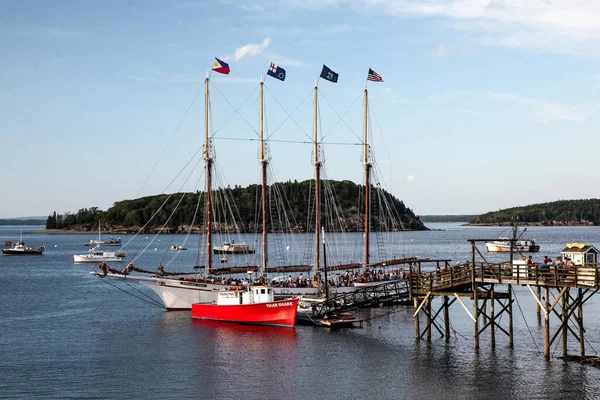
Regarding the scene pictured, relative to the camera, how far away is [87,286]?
105 m

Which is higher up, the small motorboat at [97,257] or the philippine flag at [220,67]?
the philippine flag at [220,67]

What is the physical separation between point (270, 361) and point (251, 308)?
550 inches

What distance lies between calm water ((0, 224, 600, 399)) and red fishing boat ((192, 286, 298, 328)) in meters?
1.08

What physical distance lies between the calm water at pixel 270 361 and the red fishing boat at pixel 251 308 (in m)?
1.08

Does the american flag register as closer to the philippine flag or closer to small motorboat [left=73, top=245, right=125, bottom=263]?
the philippine flag

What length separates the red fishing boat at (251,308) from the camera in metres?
60.4

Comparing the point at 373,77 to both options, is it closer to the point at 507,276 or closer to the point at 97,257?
the point at 507,276

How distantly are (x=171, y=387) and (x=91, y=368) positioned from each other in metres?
7.45

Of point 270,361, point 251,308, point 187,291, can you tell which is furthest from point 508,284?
point 187,291

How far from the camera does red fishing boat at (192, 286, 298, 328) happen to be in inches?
2379

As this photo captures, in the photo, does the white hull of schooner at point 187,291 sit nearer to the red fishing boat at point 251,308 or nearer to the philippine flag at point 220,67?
the red fishing boat at point 251,308

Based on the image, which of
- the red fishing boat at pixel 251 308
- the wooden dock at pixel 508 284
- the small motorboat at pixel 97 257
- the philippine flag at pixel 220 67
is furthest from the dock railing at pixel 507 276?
the small motorboat at pixel 97 257

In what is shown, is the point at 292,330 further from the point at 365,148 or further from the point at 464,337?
the point at 365,148

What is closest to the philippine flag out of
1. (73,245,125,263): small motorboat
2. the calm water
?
the calm water
